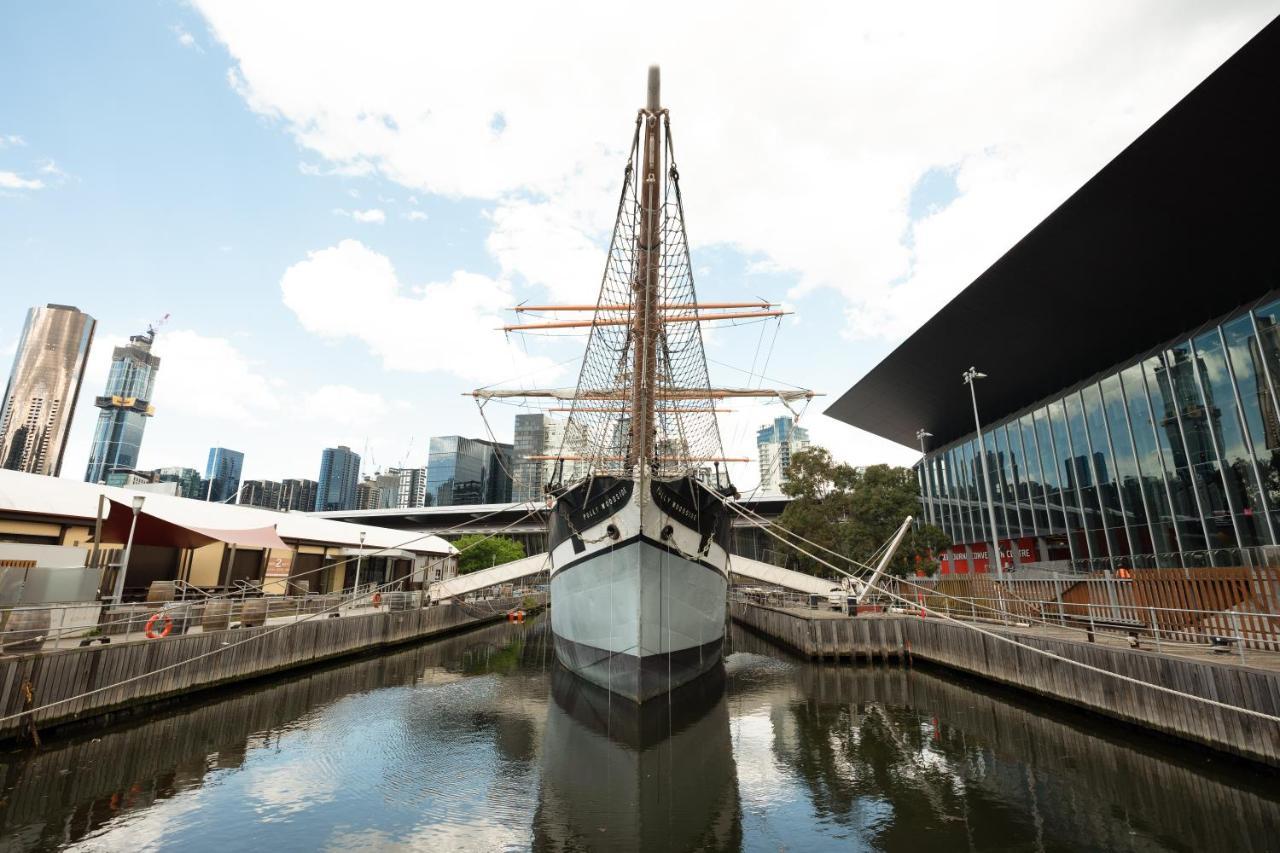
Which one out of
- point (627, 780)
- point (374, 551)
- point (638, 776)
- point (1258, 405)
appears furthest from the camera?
point (374, 551)

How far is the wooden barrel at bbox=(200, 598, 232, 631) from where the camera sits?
47.6 ft

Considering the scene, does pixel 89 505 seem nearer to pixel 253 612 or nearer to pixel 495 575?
pixel 253 612

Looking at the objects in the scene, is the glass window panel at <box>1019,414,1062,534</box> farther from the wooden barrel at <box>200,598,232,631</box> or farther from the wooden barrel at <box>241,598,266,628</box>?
the wooden barrel at <box>200,598,232,631</box>

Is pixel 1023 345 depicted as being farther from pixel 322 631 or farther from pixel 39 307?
pixel 39 307

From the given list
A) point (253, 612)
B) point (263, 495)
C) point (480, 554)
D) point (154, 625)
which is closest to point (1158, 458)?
point (253, 612)

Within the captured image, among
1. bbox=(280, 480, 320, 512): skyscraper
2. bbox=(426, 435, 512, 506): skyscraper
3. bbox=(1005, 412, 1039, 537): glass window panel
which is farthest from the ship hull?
bbox=(280, 480, 320, 512): skyscraper

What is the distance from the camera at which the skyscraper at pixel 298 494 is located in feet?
557

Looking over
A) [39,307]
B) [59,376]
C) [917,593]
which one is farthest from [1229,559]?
[39,307]

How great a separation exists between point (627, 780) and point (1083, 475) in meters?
28.3

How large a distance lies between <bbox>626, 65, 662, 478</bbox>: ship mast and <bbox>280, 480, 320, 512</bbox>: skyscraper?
7010 inches

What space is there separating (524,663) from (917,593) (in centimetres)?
1390

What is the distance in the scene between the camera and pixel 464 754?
991cm

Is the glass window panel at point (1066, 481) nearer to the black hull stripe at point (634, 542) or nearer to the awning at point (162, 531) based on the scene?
the black hull stripe at point (634, 542)

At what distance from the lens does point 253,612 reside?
1567 cm
